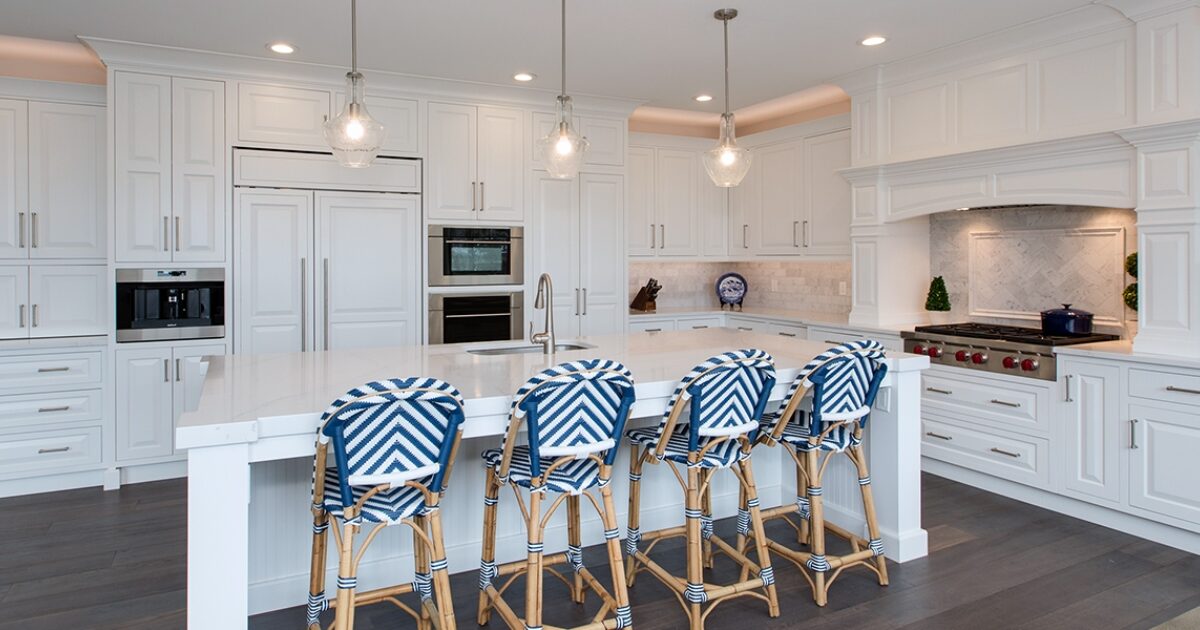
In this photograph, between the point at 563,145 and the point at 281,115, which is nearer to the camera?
the point at 563,145

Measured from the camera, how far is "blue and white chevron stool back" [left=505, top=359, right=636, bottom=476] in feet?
7.34

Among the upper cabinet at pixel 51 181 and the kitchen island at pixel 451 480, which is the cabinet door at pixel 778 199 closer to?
the kitchen island at pixel 451 480

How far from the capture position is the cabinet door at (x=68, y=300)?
14.6ft

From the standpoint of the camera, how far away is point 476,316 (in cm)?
524

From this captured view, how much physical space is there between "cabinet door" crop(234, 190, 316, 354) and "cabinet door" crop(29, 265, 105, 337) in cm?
78

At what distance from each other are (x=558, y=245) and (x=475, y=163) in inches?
33.8

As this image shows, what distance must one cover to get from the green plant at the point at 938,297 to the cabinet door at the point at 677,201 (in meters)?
2.09

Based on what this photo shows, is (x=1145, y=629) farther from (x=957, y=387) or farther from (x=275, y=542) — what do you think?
(x=275, y=542)

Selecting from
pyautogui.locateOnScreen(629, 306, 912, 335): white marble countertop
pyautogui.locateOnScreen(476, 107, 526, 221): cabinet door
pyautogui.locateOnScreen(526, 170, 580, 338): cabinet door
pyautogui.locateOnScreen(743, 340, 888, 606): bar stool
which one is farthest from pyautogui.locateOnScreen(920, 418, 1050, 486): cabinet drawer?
pyautogui.locateOnScreen(476, 107, 526, 221): cabinet door

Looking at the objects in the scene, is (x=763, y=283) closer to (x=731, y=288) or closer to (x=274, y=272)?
(x=731, y=288)

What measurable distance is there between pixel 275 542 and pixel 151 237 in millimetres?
2591

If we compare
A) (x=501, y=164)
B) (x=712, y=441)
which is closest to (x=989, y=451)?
(x=712, y=441)

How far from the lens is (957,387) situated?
434 cm

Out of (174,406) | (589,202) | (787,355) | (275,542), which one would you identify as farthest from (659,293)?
(275,542)
